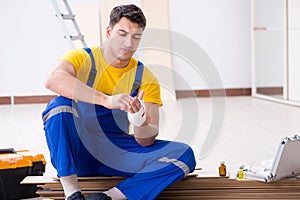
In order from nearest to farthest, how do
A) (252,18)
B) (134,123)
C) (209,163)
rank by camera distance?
1. (134,123)
2. (209,163)
3. (252,18)

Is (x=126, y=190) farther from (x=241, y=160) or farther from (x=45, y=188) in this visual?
(x=241, y=160)

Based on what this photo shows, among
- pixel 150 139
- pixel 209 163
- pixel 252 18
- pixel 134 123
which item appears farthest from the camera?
pixel 252 18

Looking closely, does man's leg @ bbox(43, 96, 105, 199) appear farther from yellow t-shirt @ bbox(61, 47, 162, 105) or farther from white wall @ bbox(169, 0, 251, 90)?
white wall @ bbox(169, 0, 251, 90)

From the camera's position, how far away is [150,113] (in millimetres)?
2980

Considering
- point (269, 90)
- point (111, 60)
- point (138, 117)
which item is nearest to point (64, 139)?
point (138, 117)

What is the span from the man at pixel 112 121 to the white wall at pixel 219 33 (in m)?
5.24

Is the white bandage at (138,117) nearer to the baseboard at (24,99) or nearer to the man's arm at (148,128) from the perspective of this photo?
the man's arm at (148,128)

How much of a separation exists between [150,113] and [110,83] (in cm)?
23

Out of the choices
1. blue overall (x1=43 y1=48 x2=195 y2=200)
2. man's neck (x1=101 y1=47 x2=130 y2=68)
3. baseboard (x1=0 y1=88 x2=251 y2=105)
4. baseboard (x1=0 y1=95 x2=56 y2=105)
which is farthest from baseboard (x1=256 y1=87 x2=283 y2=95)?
man's neck (x1=101 y1=47 x2=130 y2=68)

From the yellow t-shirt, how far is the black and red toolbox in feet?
1.83

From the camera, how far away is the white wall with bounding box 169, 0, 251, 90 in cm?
830

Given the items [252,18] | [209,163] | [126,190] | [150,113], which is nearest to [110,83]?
[150,113]

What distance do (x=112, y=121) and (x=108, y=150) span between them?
0.45ft

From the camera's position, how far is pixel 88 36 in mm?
7992
